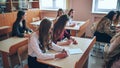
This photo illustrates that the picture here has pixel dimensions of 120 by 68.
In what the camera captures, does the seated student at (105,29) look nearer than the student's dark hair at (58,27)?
No

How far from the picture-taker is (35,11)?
5.13 metres

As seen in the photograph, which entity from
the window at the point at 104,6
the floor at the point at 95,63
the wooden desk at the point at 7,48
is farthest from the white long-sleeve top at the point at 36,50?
the window at the point at 104,6

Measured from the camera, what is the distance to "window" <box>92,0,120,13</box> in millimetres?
4512

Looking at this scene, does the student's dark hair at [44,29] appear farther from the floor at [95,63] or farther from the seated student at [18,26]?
the floor at [95,63]

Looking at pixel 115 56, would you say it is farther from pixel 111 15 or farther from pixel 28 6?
pixel 28 6

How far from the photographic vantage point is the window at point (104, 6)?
4512 millimetres

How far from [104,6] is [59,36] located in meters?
3.09

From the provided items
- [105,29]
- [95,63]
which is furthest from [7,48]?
[105,29]

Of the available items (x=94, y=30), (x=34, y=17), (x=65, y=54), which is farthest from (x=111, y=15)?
(x=34, y=17)

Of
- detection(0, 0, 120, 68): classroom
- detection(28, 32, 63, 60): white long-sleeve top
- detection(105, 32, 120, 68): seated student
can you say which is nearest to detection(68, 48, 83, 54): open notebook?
detection(0, 0, 120, 68): classroom

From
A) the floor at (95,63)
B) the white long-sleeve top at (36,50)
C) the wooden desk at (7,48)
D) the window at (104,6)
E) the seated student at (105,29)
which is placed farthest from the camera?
the window at (104,6)

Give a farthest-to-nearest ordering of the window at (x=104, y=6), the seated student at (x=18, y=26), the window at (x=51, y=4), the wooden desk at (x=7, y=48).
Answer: the window at (x=51, y=4) < the window at (x=104, y=6) < the seated student at (x=18, y=26) < the wooden desk at (x=7, y=48)

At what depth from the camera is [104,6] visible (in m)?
4.68

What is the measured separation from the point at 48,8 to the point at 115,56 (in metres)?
4.00
